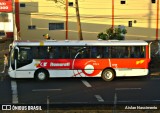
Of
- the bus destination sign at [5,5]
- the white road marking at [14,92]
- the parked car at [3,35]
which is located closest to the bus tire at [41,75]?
the white road marking at [14,92]

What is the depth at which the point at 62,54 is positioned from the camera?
23875 mm

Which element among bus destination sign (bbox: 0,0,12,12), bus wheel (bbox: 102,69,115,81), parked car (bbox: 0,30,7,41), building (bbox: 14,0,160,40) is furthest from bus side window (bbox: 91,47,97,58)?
parked car (bbox: 0,30,7,41)

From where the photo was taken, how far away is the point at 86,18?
4344 cm

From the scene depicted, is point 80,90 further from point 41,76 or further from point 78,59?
point 41,76

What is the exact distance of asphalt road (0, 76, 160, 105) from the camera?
688 inches

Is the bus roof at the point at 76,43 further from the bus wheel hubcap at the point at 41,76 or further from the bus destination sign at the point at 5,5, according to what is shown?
the bus destination sign at the point at 5,5

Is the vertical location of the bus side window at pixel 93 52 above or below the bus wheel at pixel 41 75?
above

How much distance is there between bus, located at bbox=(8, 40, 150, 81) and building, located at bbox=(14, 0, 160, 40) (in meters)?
18.4

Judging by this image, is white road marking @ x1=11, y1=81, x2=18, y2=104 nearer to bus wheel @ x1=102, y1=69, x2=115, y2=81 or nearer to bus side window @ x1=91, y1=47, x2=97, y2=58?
bus side window @ x1=91, y1=47, x2=97, y2=58

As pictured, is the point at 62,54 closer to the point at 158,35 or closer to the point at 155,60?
the point at 155,60

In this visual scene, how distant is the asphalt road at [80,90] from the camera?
17.5 metres

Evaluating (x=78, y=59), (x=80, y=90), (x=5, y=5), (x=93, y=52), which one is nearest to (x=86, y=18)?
(x=5, y=5)

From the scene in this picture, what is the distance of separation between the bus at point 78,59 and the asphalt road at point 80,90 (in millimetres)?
497

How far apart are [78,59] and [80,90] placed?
373 centimetres
